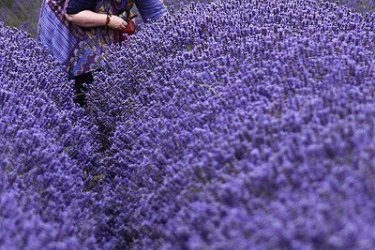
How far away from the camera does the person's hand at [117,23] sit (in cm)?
451

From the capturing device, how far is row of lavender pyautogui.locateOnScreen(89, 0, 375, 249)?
153cm

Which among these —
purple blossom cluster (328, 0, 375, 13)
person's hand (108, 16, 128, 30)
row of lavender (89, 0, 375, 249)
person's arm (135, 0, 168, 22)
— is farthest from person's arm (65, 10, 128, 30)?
purple blossom cluster (328, 0, 375, 13)

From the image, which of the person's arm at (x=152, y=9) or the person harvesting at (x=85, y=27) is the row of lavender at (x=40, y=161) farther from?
the person's arm at (x=152, y=9)

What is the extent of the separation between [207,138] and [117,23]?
2554mm

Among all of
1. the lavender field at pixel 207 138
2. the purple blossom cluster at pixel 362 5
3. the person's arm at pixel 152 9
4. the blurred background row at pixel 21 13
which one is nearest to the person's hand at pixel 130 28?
the person's arm at pixel 152 9

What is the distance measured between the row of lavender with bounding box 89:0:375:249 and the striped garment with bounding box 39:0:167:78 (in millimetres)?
592

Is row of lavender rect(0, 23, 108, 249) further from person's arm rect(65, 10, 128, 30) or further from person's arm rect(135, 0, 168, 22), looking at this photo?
person's arm rect(135, 0, 168, 22)

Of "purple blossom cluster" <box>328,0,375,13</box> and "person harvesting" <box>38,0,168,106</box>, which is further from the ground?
"purple blossom cluster" <box>328,0,375,13</box>

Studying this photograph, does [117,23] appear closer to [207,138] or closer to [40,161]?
[40,161]

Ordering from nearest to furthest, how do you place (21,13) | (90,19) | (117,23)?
(90,19), (117,23), (21,13)

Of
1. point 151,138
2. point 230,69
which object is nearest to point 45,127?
point 151,138

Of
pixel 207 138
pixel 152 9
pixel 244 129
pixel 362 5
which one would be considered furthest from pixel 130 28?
pixel 244 129

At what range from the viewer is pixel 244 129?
2.02m

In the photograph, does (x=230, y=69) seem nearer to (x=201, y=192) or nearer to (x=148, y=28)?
(x=201, y=192)
